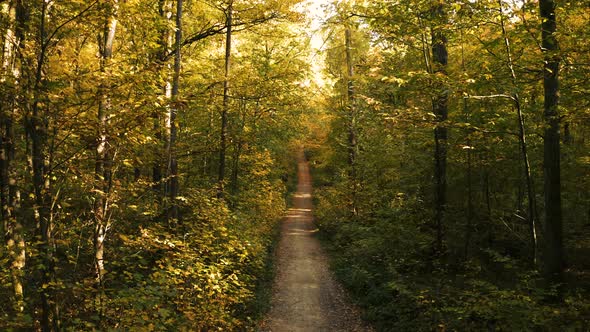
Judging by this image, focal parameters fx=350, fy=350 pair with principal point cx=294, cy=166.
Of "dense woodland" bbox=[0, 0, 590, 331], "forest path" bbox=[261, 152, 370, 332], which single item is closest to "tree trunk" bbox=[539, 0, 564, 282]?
"dense woodland" bbox=[0, 0, 590, 331]

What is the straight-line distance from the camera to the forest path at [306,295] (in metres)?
8.90

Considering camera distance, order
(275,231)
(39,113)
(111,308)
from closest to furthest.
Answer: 1. (39,113)
2. (111,308)
3. (275,231)

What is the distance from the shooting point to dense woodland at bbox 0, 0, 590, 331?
4.45m

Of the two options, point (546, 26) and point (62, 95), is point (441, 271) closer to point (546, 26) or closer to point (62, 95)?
point (546, 26)

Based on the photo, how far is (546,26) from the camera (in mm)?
6363

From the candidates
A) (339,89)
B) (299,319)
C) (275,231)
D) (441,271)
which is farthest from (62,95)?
(339,89)

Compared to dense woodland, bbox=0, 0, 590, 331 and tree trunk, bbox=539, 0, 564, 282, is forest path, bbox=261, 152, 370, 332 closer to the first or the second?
dense woodland, bbox=0, 0, 590, 331

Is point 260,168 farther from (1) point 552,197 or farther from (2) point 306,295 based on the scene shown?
(1) point 552,197

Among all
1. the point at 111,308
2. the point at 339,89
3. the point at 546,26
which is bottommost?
the point at 111,308

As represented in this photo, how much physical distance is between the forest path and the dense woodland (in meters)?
0.50

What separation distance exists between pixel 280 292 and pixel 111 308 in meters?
6.22

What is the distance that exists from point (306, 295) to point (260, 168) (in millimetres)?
8244

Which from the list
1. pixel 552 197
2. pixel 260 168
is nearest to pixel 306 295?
pixel 552 197

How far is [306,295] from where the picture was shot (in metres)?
10.8
